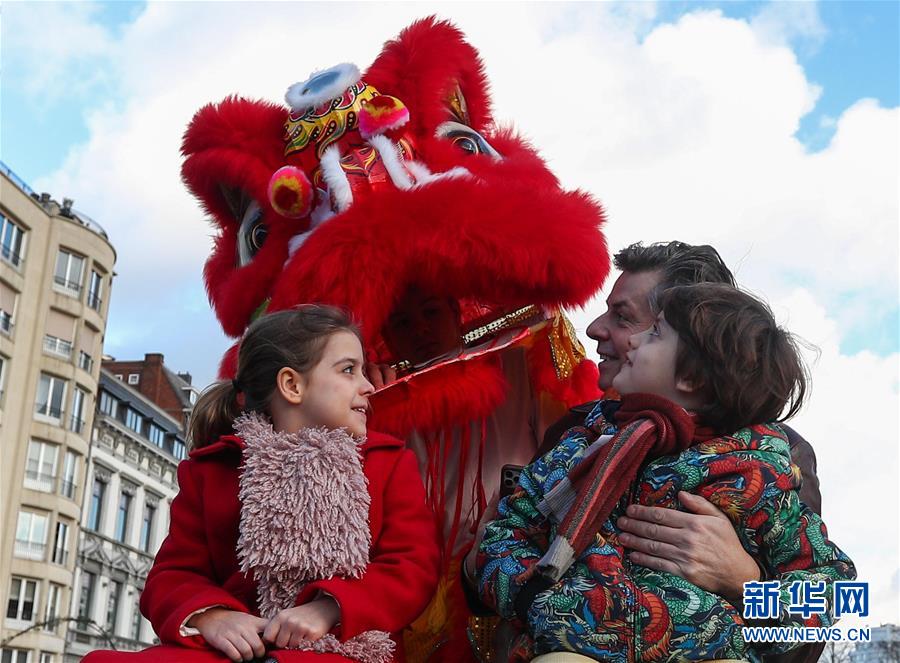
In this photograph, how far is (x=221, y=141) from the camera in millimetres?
3393

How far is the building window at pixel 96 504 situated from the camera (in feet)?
102

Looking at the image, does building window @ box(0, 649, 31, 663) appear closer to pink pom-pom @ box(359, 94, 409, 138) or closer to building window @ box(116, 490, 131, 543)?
building window @ box(116, 490, 131, 543)

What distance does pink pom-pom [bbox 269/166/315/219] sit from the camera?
309 centimetres

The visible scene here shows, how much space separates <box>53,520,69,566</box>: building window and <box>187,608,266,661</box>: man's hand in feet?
93.2

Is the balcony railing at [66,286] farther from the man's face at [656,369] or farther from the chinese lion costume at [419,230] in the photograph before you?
the man's face at [656,369]

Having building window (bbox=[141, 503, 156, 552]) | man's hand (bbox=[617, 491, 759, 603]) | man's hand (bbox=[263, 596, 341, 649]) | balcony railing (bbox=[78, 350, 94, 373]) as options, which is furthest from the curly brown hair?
building window (bbox=[141, 503, 156, 552])

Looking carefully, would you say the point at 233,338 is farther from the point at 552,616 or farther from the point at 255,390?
the point at 552,616

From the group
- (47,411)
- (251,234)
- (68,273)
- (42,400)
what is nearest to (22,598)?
(47,411)

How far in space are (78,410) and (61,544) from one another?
3.91 metres

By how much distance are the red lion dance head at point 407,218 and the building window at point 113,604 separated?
1223 inches

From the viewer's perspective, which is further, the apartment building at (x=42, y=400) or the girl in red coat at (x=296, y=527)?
the apartment building at (x=42, y=400)

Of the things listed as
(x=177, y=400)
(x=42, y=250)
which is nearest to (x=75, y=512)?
(x=42, y=250)

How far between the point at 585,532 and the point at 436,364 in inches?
38.3

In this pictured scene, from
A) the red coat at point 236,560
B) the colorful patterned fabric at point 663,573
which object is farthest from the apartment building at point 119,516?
the colorful patterned fabric at point 663,573
